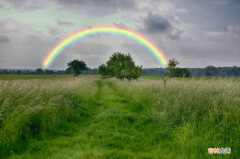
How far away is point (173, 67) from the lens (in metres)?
33.5

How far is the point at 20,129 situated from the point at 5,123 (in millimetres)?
537

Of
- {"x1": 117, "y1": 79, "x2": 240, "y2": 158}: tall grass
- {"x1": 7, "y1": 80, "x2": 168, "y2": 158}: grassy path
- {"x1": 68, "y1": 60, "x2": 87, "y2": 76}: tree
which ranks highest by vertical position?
{"x1": 68, "y1": 60, "x2": 87, "y2": 76}: tree

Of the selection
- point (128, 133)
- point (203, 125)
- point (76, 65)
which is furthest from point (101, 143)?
point (76, 65)

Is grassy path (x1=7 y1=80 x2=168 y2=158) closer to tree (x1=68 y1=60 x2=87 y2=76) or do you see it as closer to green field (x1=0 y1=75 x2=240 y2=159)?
green field (x1=0 y1=75 x2=240 y2=159)

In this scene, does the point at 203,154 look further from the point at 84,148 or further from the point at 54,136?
the point at 54,136

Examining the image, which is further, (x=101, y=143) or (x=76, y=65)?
(x=76, y=65)

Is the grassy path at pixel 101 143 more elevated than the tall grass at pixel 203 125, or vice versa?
the tall grass at pixel 203 125

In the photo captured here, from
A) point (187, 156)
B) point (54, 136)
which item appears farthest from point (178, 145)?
point (54, 136)

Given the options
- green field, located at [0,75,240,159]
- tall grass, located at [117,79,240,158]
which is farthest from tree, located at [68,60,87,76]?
tall grass, located at [117,79,240,158]

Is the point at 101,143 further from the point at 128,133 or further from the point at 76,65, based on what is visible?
the point at 76,65

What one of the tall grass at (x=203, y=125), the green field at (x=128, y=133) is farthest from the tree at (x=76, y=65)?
the tall grass at (x=203, y=125)

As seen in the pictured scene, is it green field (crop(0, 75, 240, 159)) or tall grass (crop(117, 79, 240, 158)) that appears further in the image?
green field (crop(0, 75, 240, 159))

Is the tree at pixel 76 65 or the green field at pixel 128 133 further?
the tree at pixel 76 65

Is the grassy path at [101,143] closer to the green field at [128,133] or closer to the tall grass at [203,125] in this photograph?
the green field at [128,133]
